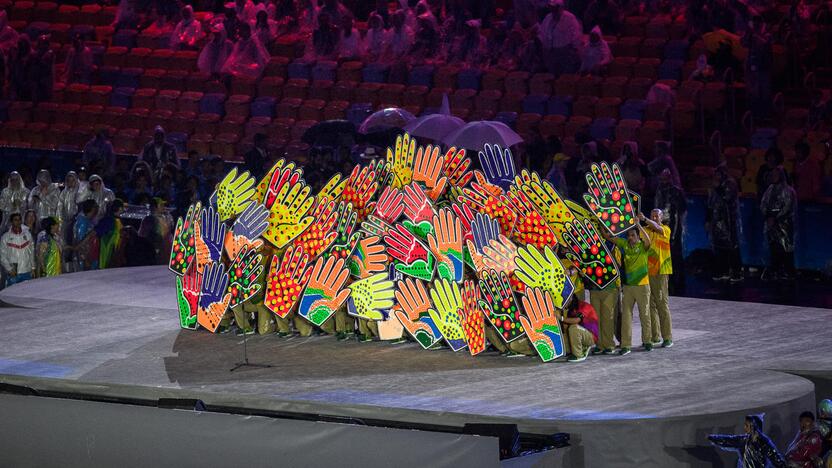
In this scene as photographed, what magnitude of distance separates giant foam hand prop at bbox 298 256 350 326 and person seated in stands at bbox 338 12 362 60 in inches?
406

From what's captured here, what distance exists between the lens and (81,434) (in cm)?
1068

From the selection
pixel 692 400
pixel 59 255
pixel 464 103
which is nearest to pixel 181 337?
pixel 59 255

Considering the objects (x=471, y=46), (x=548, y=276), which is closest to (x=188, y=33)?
(x=471, y=46)

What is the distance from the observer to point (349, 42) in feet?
75.2

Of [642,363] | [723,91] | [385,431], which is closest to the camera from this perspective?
[385,431]

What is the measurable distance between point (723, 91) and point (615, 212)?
7.60 meters

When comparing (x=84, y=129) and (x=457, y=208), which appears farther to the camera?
(x=84, y=129)

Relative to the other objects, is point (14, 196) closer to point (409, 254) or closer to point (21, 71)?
point (409, 254)

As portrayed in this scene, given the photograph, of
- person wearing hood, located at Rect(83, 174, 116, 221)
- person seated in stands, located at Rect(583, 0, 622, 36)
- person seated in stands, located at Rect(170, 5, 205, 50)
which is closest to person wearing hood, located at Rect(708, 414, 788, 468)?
person wearing hood, located at Rect(83, 174, 116, 221)

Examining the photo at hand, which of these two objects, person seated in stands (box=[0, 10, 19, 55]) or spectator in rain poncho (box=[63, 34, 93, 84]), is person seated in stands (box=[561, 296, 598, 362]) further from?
person seated in stands (box=[0, 10, 19, 55])

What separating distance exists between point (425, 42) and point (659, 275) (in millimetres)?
10435

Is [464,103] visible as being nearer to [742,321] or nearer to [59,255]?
[59,255]

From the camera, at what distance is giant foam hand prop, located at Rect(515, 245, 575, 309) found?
39.3ft

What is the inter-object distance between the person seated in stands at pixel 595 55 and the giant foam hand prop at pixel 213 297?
8816mm
